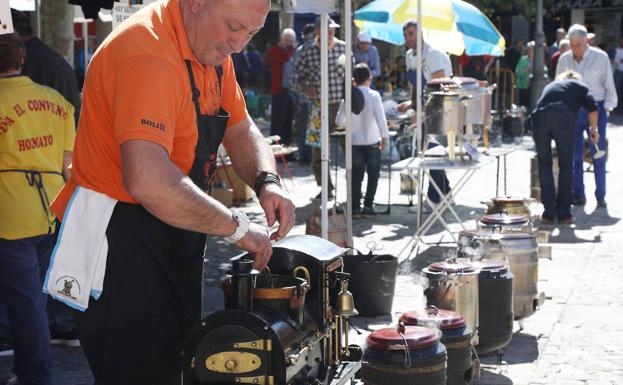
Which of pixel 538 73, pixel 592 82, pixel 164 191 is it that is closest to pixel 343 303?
pixel 164 191

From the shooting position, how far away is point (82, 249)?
10.8 ft

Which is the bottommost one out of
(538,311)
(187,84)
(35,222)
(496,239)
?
(538,311)

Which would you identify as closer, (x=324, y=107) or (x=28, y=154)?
(x=28, y=154)

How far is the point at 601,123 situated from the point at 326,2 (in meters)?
5.55

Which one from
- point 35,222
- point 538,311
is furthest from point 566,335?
point 35,222

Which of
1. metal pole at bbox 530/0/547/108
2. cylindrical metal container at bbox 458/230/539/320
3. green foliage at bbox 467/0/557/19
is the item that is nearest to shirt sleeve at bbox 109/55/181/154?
cylindrical metal container at bbox 458/230/539/320

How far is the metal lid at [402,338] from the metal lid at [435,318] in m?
0.27

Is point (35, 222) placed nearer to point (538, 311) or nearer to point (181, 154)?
point (181, 154)

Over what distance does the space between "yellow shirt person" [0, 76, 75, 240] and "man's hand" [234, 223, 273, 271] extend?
90.5 inches

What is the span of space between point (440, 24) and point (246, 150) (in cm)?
1008

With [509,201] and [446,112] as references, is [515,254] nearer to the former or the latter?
[509,201]

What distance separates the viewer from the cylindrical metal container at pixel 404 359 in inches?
192

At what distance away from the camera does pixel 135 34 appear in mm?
3162

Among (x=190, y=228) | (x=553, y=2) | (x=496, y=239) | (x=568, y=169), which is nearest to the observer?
(x=190, y=228)
